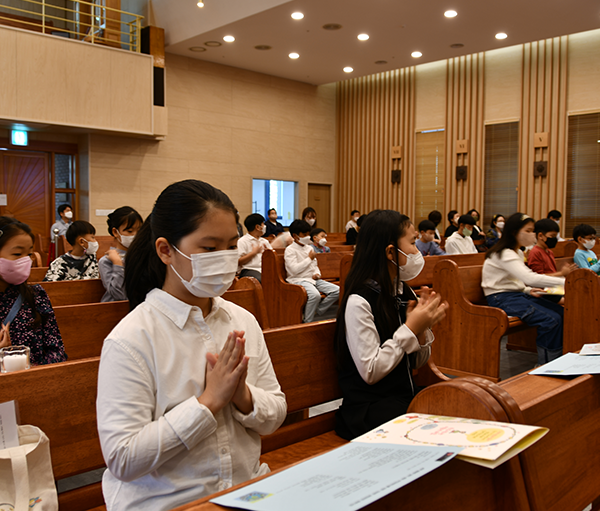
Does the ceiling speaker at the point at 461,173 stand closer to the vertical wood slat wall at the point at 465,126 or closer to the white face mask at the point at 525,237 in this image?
the vertical wood slat wall at the point at 465,126

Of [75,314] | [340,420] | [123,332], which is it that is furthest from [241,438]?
[75,314]

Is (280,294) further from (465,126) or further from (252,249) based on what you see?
(465,126)

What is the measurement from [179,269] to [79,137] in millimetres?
11165

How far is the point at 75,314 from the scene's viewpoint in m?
3.13

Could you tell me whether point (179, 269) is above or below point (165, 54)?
below

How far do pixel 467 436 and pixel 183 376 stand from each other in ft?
2.08

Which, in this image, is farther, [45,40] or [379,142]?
[379,142]

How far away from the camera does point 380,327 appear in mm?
2262

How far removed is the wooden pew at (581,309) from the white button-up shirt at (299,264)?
2939 mm

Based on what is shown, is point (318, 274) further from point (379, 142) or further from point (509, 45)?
point (379, 142)

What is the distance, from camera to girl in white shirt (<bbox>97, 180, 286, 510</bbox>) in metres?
1.16

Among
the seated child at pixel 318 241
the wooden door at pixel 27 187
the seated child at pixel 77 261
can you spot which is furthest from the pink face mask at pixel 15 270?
the wooden door at pixel 27 187

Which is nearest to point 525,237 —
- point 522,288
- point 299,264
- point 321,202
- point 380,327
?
point 522,288

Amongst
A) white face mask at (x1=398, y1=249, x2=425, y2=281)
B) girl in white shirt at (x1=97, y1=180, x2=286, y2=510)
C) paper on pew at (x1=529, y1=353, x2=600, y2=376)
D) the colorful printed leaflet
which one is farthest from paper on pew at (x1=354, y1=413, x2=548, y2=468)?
white face mask at (x1=398, y1=249, x2=425, y2=281)
